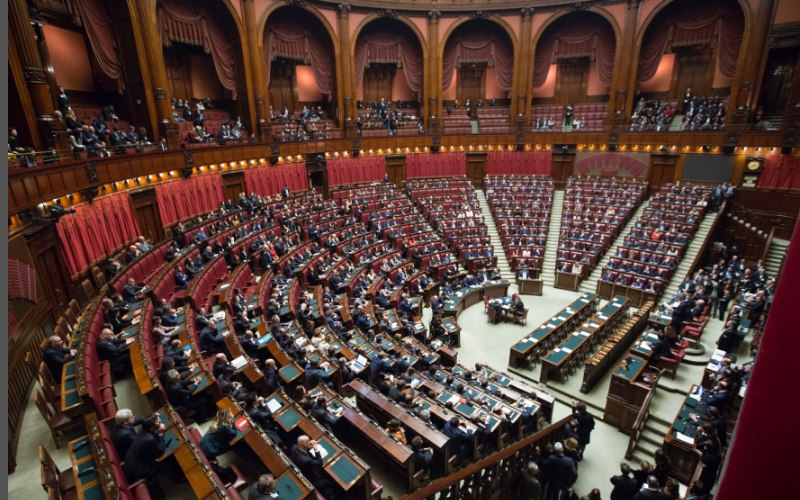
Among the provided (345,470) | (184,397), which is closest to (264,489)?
(345,470)

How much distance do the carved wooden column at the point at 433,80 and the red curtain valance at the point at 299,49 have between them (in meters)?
5.30

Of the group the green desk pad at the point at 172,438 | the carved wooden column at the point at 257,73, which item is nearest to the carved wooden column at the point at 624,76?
the carved wooden column at the point at 257,73

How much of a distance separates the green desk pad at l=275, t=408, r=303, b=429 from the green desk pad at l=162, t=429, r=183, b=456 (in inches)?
49.3

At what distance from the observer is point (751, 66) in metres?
17.9

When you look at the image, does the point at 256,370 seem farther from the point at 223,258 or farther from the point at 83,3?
the point at 83,3

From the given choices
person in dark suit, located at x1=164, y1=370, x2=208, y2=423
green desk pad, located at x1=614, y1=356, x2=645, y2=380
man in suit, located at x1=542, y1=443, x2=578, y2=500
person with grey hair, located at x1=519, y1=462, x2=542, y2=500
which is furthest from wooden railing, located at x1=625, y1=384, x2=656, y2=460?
person in dark suit, located at x1=164, y1=370, x2=208, y2=423

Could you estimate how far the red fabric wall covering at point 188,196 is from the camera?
13.1 metres

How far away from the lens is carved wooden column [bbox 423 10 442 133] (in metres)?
22.2

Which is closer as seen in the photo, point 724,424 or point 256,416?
point 256,416

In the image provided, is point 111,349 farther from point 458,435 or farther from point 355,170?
point 355,170

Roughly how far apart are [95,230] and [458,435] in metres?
9.56

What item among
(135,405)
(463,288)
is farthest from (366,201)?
(135,405)

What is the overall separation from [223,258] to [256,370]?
5.52m

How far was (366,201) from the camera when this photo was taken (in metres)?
18.3
